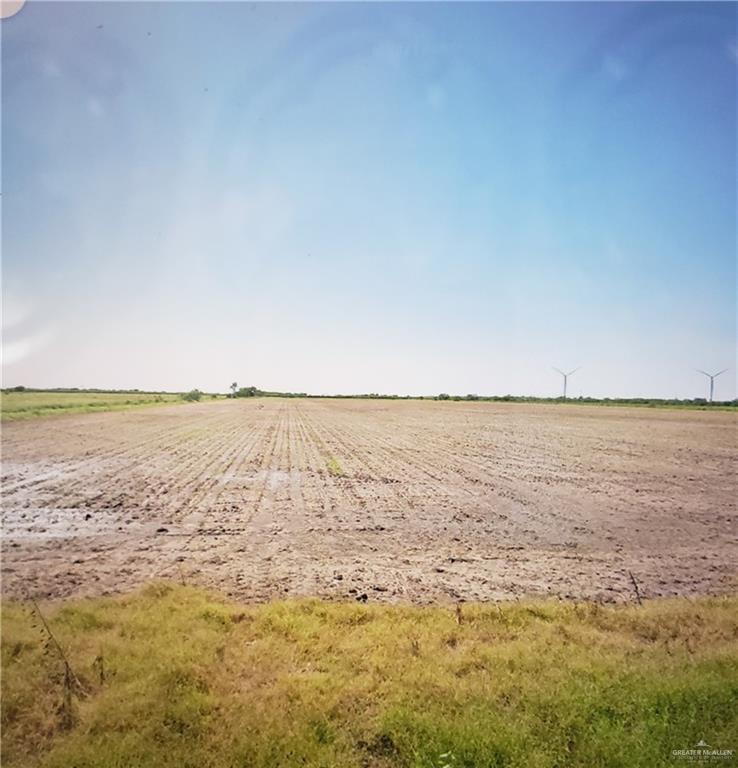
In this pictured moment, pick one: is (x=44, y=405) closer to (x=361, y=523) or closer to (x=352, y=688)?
(x=361, y=523)

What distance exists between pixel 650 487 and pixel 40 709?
1754cm

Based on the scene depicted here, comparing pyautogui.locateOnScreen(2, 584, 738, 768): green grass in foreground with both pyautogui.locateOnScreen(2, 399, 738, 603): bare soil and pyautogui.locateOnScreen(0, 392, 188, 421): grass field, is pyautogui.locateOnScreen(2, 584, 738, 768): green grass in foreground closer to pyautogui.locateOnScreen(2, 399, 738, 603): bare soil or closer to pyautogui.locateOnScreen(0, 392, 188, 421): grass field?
pyautogui.locateOnScreen(2, 399, 738, 603): bare soil

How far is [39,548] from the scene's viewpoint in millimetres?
8289

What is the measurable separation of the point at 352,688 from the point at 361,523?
262 inches

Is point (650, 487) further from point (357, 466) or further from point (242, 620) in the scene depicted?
point (242, 620)

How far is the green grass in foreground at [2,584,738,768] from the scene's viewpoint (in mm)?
4211

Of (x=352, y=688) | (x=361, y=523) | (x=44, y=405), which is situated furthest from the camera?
(x=44, y=405)

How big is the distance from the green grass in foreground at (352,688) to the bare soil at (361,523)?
4.25ft

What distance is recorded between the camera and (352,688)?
4.94m

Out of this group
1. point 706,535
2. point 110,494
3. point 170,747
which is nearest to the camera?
point 170,747

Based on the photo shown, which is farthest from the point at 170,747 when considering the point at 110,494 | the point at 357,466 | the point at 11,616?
the point at 357,466

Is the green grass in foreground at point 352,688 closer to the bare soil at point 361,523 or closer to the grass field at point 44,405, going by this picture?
the bare soil at point 361,523

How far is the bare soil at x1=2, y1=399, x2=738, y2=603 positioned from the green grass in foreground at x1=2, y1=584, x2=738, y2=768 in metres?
1.30

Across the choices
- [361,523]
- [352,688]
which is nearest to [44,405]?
[361,523]
